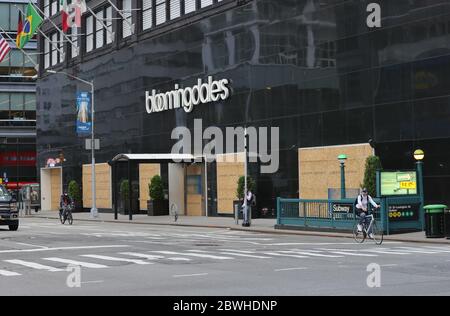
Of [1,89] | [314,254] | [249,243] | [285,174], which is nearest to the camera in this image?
[314,254]

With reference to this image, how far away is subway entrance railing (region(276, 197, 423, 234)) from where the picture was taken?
2667cm

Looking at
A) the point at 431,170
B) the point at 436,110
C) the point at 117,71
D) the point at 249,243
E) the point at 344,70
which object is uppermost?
the point at 117,71

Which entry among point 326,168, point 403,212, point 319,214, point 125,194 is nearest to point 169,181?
point 125,194

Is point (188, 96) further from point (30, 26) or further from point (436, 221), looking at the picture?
point (436, 221)

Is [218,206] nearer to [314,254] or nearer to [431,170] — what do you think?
[431,170]

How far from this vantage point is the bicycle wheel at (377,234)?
23.3 m

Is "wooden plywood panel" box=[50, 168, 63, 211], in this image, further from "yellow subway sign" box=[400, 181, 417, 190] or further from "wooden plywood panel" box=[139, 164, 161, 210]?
"yellow subway sign" box=[400, 181, 417, 190]

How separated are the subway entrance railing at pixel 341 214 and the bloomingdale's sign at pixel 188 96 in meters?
13.4

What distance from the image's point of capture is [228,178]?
139ft

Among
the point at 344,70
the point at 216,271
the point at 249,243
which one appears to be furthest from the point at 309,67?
the point at 216,271

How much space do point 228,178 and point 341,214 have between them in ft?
48.6

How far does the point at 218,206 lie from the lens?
43.3 meters

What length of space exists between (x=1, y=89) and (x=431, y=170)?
202 ft

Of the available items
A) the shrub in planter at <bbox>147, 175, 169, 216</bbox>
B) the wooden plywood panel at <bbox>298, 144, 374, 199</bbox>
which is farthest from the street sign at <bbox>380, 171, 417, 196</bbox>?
→ the shrub in planter at <bbox>147, 175, 169, 216</bbox>
